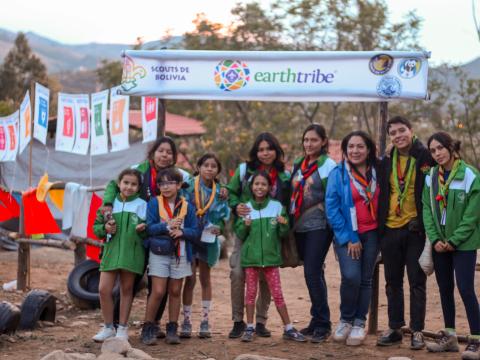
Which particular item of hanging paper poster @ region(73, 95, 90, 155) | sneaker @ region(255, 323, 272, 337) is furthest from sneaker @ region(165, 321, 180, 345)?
hanging paper poster @ region(73, 95, 90, 155)

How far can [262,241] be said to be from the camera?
21.0 feet

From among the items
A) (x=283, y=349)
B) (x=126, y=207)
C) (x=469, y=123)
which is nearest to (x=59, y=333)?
(x=126, y=207)

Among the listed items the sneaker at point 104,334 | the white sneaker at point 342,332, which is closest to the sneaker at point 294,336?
the white sneaker at point 342,332

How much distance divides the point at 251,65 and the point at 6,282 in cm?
535

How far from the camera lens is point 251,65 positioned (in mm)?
7059

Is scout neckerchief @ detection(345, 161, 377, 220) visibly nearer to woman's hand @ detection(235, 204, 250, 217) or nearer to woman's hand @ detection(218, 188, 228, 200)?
woman's hand @ detection(235, 204, 250, 217)

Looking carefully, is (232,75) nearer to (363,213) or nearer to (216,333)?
(363,213)

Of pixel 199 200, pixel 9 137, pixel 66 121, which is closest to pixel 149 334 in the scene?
pixel 199 200

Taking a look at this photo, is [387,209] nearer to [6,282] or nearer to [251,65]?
[251,65]

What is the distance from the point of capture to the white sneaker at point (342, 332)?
6363 millimetres

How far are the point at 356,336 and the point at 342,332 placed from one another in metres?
0.12

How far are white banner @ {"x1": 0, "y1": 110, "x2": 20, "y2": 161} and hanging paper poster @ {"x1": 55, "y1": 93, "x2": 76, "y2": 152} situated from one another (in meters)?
0.68

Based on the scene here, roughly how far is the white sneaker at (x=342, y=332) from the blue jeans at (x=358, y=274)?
0.09 meters

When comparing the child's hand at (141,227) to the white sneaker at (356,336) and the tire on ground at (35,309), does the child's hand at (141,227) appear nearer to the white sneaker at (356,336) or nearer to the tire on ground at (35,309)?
the tire on ground at (35,309)
